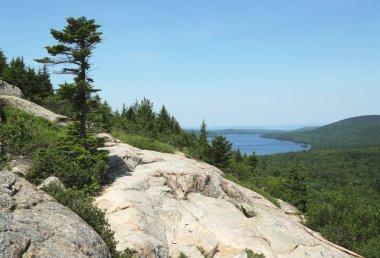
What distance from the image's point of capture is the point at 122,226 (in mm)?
12992

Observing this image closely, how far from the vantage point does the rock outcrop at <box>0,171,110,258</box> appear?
737cm

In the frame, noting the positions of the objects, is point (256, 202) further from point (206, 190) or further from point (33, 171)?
point (33, 171)

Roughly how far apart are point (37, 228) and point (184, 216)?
9240 millimetres

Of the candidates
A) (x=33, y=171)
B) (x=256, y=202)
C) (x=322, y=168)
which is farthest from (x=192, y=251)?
(x=322, y=168)

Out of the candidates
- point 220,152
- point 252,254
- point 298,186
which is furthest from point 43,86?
point 298,186

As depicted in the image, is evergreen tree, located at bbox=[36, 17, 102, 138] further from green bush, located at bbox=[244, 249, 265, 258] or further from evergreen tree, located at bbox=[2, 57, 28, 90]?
evergreen tree, located at bbox=[2, 57, 28, 90]

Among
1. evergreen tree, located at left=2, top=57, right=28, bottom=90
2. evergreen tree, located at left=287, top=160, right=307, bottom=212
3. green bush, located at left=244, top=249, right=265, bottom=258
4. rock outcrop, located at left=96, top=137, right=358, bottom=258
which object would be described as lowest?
evergreen tree, located at left=287, top=160, right=307, bottom=212

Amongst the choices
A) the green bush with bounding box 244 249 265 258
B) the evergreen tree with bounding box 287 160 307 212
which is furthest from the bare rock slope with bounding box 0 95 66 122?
the evergreen tree with bounding box 287 160 307 212

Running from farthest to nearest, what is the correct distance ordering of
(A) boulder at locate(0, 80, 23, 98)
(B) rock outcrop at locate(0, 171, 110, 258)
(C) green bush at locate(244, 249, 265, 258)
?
1. (A) boulder at locate(0, 80, 23, 98)
2. (C) green bush at locate(244, 249, 265, 258)
3. (B) rock outcrop at locate(0, 171, 110, 258)

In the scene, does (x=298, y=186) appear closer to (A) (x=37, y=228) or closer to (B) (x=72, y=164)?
(B) (x=72, y=164)

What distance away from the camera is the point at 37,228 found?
8109 millimetres

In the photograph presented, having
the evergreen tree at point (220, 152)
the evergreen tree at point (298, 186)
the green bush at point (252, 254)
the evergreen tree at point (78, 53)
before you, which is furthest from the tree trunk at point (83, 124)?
the evergreen tree at point (298, 186)

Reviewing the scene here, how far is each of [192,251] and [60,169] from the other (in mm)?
8050

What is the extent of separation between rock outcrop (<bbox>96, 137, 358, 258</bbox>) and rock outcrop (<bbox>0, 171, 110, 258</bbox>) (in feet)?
8.94
